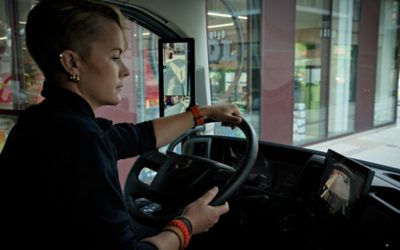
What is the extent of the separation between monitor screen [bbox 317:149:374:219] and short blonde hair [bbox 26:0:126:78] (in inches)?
32.6

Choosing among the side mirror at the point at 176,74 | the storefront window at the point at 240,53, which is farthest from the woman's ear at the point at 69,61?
the storefront window at the point at 240,53

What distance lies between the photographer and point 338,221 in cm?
131

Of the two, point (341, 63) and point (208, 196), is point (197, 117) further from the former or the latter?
point (341, 63)

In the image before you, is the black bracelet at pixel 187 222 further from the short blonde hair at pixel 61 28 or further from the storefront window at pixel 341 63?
the storefront window at pixel 341 63

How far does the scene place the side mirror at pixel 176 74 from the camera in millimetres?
2582

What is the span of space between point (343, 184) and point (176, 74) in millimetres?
1576

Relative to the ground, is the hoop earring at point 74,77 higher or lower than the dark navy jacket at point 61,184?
higher

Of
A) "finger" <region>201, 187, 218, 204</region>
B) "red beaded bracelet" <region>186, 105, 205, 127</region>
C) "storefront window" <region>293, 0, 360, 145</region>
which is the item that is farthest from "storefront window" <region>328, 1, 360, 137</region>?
"finger" <region>201, 187, 218, 204</region>

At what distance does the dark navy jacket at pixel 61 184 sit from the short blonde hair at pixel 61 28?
0.09m

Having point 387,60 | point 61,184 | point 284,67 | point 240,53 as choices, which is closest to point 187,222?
point 61,184

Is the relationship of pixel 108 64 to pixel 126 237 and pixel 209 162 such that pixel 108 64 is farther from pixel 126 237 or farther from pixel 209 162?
pixel 209 162

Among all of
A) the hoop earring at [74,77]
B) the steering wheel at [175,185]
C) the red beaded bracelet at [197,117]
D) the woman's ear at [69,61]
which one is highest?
the woman's ear at [69,61]

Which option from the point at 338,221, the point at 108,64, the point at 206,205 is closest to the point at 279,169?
the point at 338,221

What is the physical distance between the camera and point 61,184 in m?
0.86
